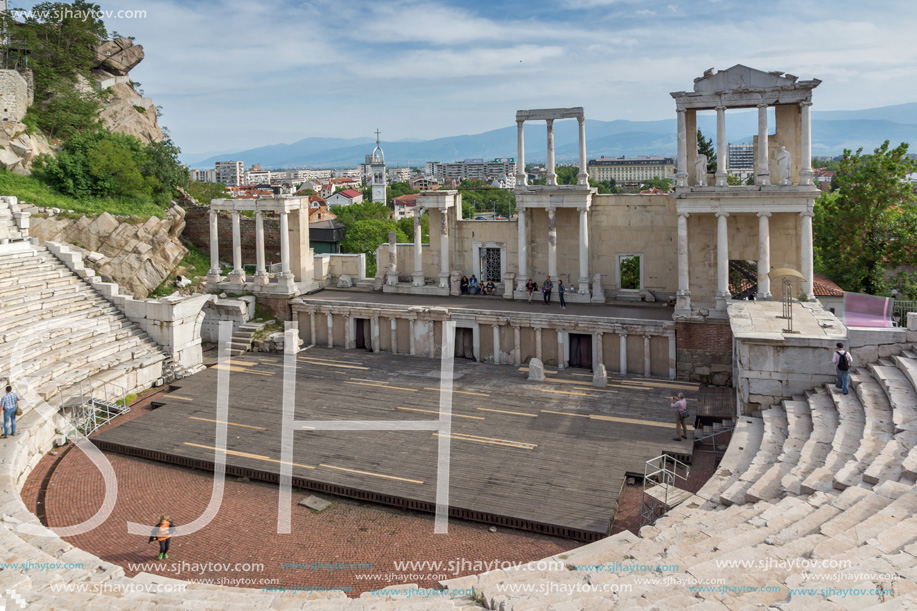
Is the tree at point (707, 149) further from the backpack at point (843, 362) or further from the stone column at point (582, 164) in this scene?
the backpack at point (843, 362)

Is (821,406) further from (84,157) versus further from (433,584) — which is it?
(84,157)

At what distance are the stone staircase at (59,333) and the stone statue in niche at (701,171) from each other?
20724 mm

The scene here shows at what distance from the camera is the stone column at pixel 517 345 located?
29.1m

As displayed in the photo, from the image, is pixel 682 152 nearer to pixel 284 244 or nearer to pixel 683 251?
pixel 683 251

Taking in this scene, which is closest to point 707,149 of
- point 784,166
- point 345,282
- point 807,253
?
point 784,166

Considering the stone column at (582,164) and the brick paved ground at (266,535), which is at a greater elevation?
the stone column at (582,164)

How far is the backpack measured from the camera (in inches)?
746

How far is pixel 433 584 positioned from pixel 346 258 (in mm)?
24543

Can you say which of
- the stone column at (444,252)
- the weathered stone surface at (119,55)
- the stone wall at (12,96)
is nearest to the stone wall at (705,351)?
the stone column at (444,252)

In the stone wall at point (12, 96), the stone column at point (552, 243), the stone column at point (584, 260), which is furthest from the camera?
the stone wall at point (12, 96)

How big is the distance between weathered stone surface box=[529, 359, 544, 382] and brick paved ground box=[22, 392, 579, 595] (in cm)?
1034

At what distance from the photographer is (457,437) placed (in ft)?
69.8

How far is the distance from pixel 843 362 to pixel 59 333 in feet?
79.4

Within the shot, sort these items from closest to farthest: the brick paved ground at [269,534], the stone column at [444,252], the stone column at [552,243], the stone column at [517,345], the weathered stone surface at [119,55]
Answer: the brick paved ground at [269,534] < the stone column at [517,345] < the stone column at [552,243] < the stone column at [444,252] < the weathered stone surface at [119,55]
